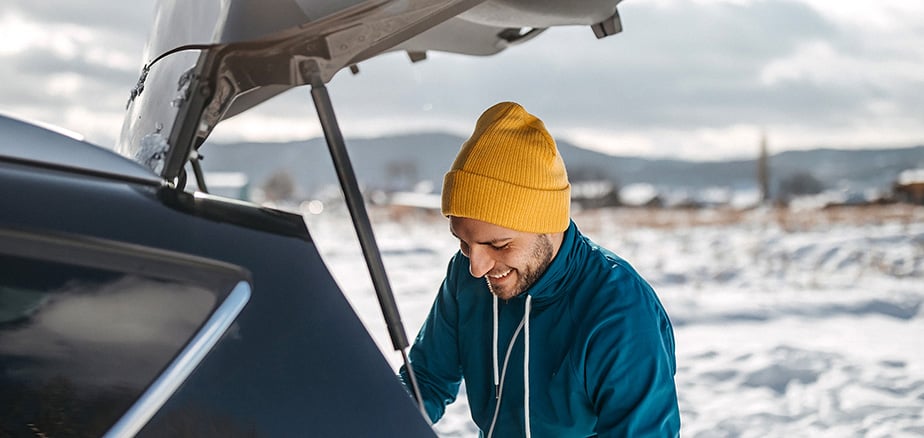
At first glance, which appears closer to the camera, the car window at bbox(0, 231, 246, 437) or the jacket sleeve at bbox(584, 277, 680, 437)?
the car window at bbox(0, 231, 246, 437)

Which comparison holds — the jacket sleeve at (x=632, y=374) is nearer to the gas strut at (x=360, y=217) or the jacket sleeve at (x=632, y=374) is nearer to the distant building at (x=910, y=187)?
the gas strut at (x=360, y=217)

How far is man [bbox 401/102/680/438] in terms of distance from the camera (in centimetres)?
161

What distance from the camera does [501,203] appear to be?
1.67m

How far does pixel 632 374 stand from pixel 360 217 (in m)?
0.59

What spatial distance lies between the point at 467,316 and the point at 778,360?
4.47 meters

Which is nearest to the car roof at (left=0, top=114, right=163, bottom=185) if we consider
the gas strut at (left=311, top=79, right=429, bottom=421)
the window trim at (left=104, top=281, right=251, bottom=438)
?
the window trim at (left=104, top=281, right=251, bottom=438)

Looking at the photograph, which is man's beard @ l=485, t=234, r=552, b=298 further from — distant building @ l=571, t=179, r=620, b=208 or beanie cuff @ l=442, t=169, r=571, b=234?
distant building @ l=571, t=179, r=620, b=208

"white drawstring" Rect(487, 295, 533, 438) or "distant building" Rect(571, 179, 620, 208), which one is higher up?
"white drawstring" Rect(487, 295, 533, 438)

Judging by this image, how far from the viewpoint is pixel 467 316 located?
2.01 metres

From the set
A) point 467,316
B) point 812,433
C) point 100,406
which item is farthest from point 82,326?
point 812,433

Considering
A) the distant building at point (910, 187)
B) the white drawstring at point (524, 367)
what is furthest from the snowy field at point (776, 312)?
the distant building at point (910, 187)

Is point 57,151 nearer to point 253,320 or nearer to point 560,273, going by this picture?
point 253,320

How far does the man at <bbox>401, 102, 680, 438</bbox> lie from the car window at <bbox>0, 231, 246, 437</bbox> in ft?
2.73

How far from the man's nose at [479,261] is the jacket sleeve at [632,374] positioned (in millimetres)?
238
